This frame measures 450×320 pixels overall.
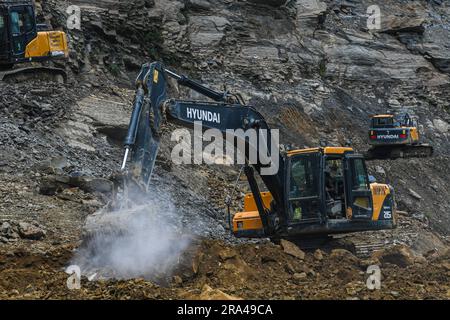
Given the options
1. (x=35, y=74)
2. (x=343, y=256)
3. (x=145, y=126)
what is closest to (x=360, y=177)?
(x=343, y=256)

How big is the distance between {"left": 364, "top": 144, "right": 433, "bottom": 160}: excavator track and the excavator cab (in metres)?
13.2

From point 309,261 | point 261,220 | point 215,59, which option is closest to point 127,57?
point 215,59

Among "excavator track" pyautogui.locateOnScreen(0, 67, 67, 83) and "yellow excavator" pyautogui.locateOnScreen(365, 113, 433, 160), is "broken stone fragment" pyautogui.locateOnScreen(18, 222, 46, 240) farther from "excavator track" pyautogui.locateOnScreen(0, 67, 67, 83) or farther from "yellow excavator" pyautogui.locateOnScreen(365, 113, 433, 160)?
"yellow excavator" pyautogui.locateOnScreen(365, 113, 433, 160)

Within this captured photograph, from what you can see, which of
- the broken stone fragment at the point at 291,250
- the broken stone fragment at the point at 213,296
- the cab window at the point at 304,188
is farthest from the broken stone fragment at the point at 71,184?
the broken stone fragment at the point at 213,296

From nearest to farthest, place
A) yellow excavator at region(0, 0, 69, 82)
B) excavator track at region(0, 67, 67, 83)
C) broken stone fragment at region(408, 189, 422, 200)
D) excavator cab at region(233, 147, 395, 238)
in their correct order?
excavator cab at region(233, 147, 395, 238) → excavator track at region(0, 67, 67, 83) → yellow excavator at region(0, 0, 69, 82) → broken stone fragment at region(408, 189, 422, 200)

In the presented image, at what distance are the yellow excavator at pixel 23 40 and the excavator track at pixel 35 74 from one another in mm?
221

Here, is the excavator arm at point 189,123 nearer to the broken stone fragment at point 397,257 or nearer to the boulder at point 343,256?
the boulder at point 343,256

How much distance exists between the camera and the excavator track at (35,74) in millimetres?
18984

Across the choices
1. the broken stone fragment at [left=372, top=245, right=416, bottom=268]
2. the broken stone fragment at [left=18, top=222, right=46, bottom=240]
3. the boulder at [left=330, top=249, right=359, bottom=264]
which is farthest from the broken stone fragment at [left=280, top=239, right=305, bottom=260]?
the broken stone fragment at [left=18, top=222, right=46, bottom=240]

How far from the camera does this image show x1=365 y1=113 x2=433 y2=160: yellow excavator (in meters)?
25.2

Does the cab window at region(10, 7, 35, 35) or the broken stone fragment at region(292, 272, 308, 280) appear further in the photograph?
the cab window at region(10, 7, 35, 35)

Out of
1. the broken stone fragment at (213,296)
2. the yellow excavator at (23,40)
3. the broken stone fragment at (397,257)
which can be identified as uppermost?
the yellow excavator at (23,40)

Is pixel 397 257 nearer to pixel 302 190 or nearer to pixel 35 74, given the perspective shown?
pixel 302 190

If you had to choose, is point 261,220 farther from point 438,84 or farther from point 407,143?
point 438,84
